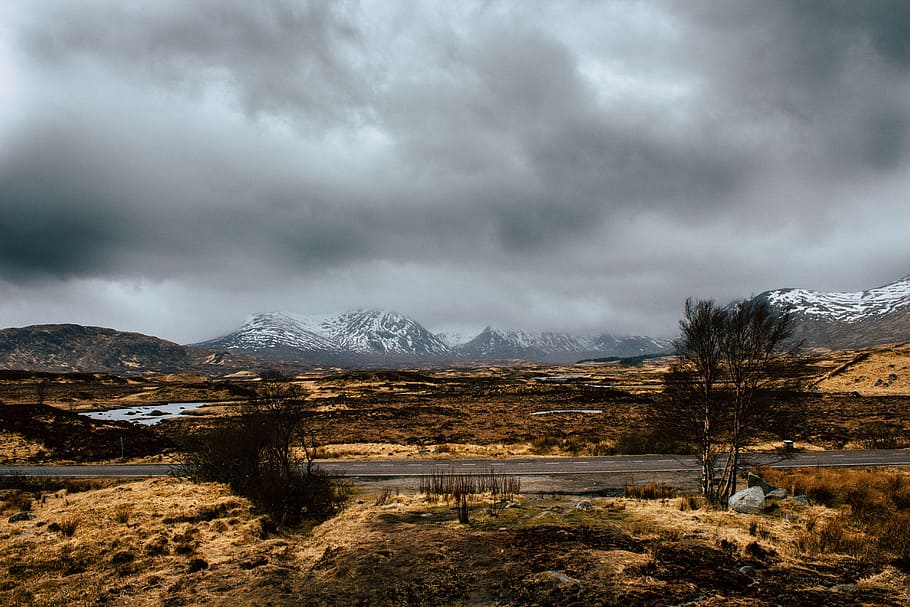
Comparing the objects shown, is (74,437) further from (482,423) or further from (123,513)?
(482,423)

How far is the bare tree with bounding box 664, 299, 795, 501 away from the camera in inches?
708

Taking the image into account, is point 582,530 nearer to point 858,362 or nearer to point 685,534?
point 685,534

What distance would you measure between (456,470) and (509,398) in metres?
62.0

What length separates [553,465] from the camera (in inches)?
A: 1123

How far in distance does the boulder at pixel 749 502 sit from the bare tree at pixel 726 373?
1475mm

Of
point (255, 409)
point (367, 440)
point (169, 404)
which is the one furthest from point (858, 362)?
point (169, 404)

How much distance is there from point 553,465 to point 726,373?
42.5 feet

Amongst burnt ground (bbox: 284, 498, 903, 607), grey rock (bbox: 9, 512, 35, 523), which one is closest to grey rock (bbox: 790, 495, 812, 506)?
burnt ground (bbox: 284, 498, 903, 607)

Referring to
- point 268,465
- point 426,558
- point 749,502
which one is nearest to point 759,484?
point 749,502

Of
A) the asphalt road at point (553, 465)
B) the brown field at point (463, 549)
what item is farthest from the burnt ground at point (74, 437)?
the brown field at point (463, 549)

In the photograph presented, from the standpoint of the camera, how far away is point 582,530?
43.7 ft

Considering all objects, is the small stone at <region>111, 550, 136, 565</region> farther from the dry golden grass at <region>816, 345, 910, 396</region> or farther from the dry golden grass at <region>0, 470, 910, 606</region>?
the dry golden grass at <region>816, 345, 910, 396</region>

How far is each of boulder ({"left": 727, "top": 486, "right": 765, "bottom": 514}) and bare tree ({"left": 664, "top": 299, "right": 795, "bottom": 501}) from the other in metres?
1.48

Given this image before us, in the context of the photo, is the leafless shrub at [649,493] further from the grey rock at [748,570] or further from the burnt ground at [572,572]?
the grey rock at [748,570]
